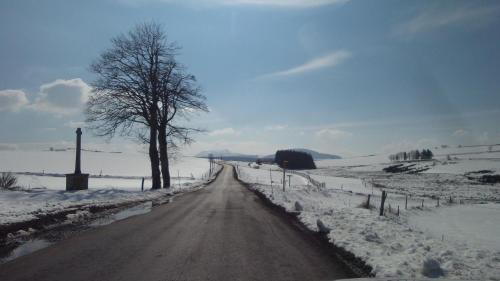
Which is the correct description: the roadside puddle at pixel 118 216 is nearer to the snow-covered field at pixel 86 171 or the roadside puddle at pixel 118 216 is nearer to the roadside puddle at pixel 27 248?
the roadside puddle at pixel 27 248

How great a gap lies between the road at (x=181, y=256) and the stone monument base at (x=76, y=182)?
1517 cm

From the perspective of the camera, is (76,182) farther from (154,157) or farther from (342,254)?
(342,254)

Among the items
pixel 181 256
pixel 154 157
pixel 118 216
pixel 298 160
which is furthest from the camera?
pixel 298 160

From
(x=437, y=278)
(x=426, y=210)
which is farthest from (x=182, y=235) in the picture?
(x=426, y=210)

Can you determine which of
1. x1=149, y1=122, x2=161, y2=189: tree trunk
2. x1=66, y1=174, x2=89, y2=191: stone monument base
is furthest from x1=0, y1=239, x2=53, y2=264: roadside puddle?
x1=149, y1=122, x2=161, y2=189: tree trunk

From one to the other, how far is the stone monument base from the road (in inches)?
597

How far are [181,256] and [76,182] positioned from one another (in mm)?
20130

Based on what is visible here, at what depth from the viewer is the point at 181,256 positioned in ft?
24.8

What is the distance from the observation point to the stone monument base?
24.9 m

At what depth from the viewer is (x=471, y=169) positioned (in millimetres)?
91188

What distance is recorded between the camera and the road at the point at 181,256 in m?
6.31

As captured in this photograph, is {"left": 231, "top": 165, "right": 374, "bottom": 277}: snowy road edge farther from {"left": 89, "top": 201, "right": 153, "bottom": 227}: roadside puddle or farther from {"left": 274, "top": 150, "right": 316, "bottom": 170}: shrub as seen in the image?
Result: {"left": 274, "top": 150, "right": 316, "bottom": 170}: shrub

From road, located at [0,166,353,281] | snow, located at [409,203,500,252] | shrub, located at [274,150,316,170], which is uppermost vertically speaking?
shrub, located at [274,150,316,170]

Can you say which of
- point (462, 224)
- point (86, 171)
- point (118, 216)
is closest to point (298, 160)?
point (86, 171)
